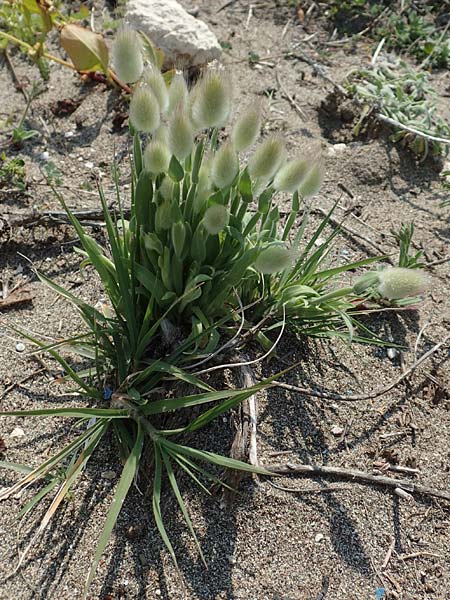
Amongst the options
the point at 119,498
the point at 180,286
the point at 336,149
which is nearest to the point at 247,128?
the point at 180,286

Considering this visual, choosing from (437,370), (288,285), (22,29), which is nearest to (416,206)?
(437,370)

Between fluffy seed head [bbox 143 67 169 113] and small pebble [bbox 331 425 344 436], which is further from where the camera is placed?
small pebble [bbox 331 425 344 436]

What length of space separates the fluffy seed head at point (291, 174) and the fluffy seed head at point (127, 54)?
39cm

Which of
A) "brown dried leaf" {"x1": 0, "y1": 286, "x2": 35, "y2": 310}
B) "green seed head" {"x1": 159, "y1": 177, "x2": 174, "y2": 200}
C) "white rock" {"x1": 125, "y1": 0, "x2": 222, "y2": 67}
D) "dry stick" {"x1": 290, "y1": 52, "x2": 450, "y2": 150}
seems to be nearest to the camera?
"green seed head" {"x1": 159, "y1": 177, "x2": 174, "y2": 200}

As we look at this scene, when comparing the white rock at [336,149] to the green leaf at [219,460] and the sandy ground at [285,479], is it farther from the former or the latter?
the green leaf at [219,460]

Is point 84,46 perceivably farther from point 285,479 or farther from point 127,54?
point 285,479

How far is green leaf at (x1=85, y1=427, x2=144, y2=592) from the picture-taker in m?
1.16

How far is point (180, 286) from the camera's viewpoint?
1.49 metres

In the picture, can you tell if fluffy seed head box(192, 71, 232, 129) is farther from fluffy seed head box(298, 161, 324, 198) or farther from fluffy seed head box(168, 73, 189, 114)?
fluffy seed head box(298, 161, 324, 198)

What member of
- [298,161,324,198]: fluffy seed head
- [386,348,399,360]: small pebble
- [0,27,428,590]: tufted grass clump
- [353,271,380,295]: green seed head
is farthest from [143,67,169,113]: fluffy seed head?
[386,348,399,360]: small pebble

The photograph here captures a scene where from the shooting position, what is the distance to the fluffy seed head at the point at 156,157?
4.20ft

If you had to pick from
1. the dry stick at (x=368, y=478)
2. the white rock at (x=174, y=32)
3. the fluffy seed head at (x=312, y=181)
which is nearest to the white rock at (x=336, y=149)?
the white rock at (x=174, y=32)

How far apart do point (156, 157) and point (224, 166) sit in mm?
148

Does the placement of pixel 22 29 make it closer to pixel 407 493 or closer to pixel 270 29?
pixel 270 29
